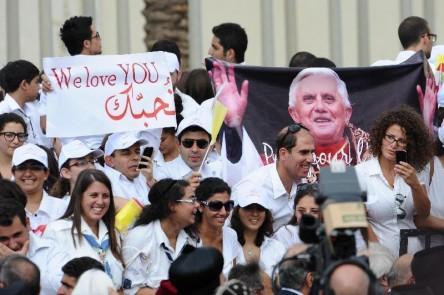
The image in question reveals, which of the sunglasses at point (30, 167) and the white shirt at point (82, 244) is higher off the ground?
the sunglasses at point (30, 167)

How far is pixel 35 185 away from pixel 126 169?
0.77 meters

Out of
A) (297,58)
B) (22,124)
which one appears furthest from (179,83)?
(22,124)

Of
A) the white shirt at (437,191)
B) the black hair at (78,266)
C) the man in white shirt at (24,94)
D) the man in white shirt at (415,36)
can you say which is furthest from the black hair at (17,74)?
the black hair at (78,266)

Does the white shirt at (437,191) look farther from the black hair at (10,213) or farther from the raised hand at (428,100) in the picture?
the black hair at (10,213)

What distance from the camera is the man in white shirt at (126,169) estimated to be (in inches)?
486

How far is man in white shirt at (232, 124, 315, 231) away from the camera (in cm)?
1189

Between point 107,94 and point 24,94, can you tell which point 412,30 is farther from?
point 24,94

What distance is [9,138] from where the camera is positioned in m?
12.6

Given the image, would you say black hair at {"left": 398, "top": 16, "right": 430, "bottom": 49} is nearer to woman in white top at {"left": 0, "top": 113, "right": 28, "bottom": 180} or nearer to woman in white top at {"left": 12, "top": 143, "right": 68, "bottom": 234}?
woman in white top at {"left": 0, "top": 113, "right": 28, "bottom": 180}

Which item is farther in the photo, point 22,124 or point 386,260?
point 22,124

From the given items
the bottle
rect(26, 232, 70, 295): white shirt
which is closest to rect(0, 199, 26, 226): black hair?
rect(26, 232, 70, 295): white shirt

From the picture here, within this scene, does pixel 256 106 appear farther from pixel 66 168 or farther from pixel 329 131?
pixel 66 168

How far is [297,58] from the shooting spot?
46.8 ft

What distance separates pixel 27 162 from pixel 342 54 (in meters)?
6.96
